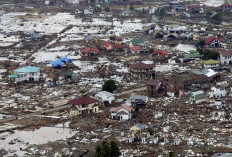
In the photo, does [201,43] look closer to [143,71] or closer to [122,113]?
[143,71]

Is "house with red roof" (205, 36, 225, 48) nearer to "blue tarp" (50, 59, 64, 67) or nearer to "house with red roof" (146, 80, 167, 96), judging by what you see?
"blue tarp" (50, 59, 64, 67)

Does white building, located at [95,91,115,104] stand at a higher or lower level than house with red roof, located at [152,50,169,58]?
lower

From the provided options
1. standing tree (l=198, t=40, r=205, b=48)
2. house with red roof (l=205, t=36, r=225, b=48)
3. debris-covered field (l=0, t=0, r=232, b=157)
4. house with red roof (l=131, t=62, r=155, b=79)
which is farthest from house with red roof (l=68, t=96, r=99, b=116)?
house with red roof (l=205, t=36, r=225, b=48)

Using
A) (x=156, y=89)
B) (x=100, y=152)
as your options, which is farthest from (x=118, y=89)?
(x=100, y=152)

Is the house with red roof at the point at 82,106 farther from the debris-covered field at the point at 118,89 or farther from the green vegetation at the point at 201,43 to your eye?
the green vegetation at the point at 201,43

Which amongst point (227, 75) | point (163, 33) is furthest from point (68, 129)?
point (163, 33)

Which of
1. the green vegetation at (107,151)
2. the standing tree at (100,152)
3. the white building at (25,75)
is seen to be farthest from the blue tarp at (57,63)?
the standing tree at (100,152)
